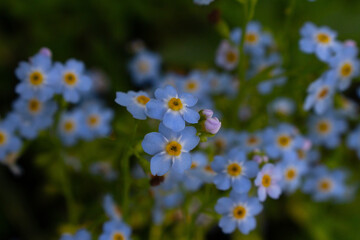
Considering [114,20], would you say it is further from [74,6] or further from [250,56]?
[250,56]

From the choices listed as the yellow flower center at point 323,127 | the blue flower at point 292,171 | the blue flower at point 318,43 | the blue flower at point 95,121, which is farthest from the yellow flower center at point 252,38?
the blue flower at point 95,121

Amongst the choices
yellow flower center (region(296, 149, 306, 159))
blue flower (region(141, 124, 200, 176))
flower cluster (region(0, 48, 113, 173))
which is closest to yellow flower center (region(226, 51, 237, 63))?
yellow flower center (region(296, 149, 306, 159))

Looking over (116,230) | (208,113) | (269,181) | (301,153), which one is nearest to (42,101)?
(116,230)

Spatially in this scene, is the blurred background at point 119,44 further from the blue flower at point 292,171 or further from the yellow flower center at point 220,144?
the yellow flower center at point 220,144

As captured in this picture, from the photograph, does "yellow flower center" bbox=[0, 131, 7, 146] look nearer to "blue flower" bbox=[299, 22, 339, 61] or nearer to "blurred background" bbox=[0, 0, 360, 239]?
"blurred background" bbox=[0, 0, 360, 239]

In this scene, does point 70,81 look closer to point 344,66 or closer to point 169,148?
point 169,148

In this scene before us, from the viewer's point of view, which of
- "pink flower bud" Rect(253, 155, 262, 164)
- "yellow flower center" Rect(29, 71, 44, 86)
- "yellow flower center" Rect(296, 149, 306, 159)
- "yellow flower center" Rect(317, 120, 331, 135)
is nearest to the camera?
"pink flower bud" Rect(253, 155, 262, 164)
